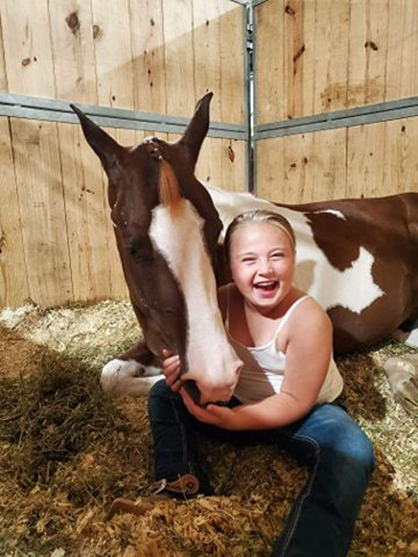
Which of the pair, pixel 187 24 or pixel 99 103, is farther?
pixel 187 24

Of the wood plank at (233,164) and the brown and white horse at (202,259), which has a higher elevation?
the wood plank at (233,164)

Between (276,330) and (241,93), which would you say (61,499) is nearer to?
(276,330)

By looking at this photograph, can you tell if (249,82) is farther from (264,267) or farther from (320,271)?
(264,267)

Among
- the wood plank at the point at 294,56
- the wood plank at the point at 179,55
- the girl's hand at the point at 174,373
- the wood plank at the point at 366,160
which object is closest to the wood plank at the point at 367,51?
the wood plank at the point at 366,160

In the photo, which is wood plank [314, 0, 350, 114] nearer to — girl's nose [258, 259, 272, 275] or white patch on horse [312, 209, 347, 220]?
white patch on horse [312, 209, 347, 220]

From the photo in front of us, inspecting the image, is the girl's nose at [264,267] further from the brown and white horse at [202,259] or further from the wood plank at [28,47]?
the wood plank at [28,47]

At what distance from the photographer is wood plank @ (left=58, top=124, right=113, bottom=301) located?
7.41 ft

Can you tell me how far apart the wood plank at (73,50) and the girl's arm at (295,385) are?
6.60 feet

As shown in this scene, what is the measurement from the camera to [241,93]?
9.52 ft

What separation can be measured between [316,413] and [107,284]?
1.83 metres

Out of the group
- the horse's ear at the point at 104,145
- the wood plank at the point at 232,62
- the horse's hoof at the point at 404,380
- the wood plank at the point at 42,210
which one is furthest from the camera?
the wood plank at the point at 232,62

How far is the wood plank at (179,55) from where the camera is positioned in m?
2.54

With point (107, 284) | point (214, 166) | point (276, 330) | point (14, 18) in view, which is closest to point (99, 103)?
point (14, 18)

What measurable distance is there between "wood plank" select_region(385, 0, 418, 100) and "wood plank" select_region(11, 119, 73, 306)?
1.86m
